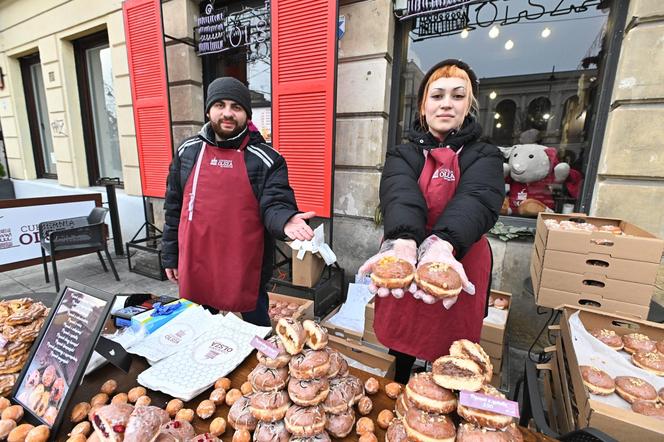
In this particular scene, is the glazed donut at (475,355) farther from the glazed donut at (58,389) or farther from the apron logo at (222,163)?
the apron logo at (222,163)

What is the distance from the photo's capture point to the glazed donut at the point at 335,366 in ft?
3.11

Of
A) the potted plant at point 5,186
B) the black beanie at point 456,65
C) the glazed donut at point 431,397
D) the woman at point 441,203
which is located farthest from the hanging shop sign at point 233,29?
the potted plant at point 5,186

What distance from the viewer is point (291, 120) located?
347 cm

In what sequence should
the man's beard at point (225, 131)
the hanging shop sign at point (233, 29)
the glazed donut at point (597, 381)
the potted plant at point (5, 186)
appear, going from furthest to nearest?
the potted plant at point (5, 186) → the hanging shop sign at point (233, 29) → the man's beard at point (225, 131) → the glazed donut at point (597, 381)

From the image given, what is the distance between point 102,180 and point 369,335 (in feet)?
21.7

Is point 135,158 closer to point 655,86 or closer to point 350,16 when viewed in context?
point 350,16

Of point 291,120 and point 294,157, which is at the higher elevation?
point 291,120

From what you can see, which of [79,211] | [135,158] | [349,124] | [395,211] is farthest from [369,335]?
[135,158]

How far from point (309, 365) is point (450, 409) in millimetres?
372

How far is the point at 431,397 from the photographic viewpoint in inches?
31.0

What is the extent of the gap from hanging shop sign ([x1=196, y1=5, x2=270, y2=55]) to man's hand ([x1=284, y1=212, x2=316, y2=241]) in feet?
11.3

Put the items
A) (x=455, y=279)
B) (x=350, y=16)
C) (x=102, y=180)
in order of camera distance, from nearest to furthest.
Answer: (x=455, y=279) → (x=350, y=16) → (x=102, y=180)

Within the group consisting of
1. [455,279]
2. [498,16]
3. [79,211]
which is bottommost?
[79,211]

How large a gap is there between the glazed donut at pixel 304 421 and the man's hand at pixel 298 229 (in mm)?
830
